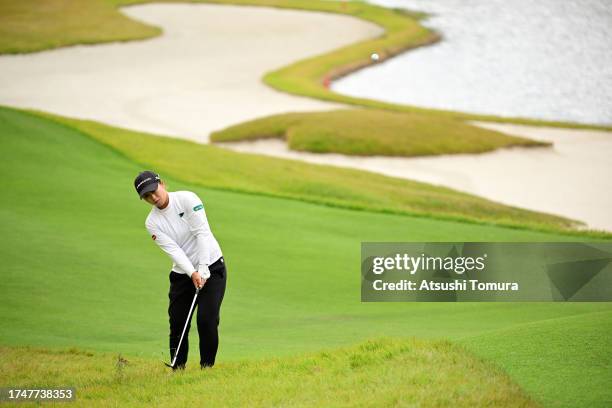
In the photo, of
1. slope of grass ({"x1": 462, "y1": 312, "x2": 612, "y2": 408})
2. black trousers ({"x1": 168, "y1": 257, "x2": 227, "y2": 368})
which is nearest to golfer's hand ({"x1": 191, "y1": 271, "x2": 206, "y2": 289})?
black trousers ({"x1": 168, "y1": 257, "x2": 227, "y2": 368})

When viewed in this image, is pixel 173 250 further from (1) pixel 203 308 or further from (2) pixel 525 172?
(2) pixel 525 172

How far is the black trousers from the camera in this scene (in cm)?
737

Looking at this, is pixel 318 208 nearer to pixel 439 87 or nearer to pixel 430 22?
pixel 439 87

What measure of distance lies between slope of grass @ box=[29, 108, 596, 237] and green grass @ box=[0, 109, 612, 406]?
3.83 ft

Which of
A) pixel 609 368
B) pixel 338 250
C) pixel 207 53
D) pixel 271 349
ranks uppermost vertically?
pixel 609 368

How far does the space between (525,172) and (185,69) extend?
56.8 feet

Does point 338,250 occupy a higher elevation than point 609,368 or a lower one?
lower

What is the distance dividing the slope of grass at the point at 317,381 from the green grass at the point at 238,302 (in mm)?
22

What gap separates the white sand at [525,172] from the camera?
77.7 feet

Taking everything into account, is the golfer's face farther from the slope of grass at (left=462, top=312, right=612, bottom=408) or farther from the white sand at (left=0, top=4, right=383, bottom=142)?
the white sand at (left=0, top=4, right=383, bottom=142)

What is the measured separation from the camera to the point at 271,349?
357 inches

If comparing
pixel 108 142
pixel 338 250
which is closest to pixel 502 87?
pixel 108 142

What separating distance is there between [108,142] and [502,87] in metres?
19.3

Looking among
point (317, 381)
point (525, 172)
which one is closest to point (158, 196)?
point (317, 381)
